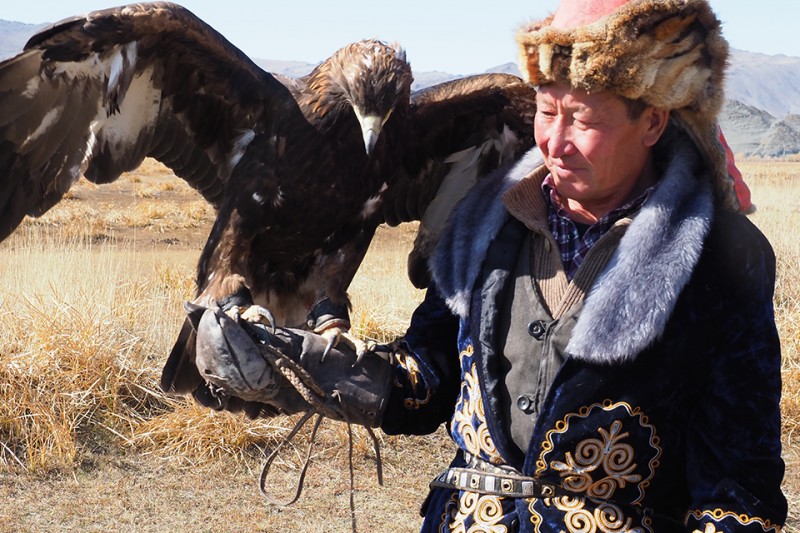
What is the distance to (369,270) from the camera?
34.3 ft

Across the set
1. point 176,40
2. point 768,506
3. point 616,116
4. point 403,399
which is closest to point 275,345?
point 403,399

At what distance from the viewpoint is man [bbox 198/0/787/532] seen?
164 cm

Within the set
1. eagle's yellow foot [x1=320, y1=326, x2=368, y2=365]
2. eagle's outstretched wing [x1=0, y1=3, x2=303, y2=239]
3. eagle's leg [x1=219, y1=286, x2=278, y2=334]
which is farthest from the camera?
eagle's outstretched wing [x1=0, y1=3, x2=303, y2=239]

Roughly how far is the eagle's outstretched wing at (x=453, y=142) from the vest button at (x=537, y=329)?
50.8 inches

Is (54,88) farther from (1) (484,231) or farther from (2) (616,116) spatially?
(2) (616,116)

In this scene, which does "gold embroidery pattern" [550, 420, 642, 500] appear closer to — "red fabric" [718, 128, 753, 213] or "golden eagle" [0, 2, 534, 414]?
"red fabric" [718, 128, 753, 213]

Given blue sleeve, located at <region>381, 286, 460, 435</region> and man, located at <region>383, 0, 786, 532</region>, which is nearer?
man, located at <region>383, 0, 786, 532</region>

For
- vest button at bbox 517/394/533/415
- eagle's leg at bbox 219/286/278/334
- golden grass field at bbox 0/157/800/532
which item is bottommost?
golden grass field at bbox 0/157/800/532

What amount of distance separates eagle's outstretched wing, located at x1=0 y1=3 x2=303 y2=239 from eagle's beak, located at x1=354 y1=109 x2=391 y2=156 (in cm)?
33

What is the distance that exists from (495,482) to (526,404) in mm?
178

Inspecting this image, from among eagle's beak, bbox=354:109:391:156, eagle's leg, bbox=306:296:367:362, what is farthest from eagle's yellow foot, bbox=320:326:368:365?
eagle's beak, bbox=354:109:391:156

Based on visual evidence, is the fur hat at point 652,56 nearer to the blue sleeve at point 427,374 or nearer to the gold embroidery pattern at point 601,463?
the gold embroidery pattern at point 601,463

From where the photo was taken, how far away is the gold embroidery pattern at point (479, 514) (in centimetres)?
178

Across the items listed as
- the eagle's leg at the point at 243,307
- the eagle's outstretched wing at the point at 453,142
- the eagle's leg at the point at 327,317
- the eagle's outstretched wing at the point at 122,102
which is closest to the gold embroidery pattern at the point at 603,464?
the eagle's leg at the point at 243,307
